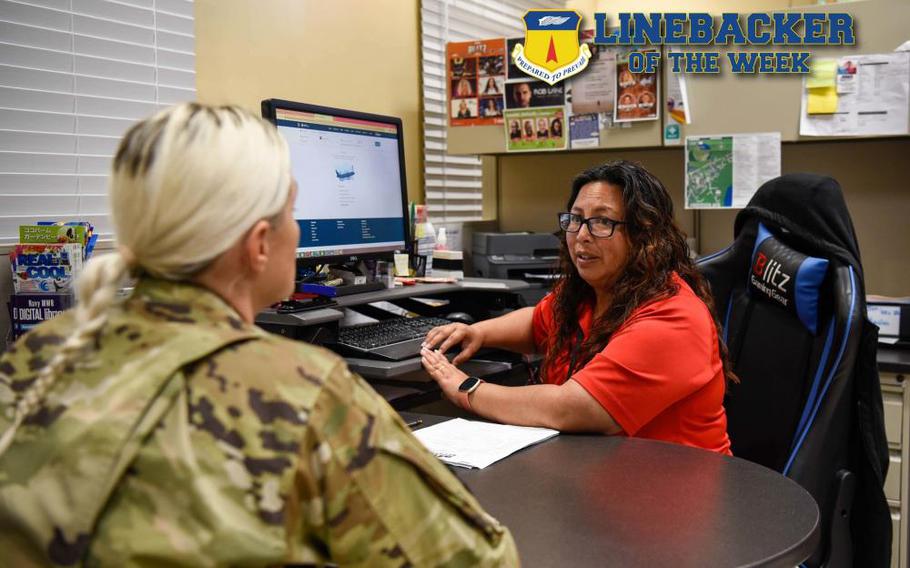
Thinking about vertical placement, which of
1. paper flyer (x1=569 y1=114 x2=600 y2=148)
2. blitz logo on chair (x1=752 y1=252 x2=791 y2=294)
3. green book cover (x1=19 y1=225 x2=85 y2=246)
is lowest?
blitz logo on chair (x1=752 y1=252 x2=791 y2=294)

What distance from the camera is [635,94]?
114 inches

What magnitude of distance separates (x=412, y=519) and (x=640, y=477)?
Result: 0.64 m

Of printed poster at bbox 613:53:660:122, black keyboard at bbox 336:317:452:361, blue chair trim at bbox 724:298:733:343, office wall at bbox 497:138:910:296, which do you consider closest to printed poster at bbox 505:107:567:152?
printed poster at bbox 613:53:660:122

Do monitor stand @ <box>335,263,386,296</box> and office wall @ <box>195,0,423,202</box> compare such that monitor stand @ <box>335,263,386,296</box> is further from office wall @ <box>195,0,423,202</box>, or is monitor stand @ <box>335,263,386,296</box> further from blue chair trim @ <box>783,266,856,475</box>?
blue chair trim @ <box>783,266,856,475</box>

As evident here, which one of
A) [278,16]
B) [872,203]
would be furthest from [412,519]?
[872,203]

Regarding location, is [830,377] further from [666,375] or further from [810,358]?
[666,375]

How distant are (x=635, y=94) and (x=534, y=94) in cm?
37

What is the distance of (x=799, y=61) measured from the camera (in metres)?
2.73

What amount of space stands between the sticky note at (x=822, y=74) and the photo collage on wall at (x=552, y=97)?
490 mm

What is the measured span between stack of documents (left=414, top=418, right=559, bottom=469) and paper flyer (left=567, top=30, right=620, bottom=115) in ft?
5.54

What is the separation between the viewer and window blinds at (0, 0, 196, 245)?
1.87 meters

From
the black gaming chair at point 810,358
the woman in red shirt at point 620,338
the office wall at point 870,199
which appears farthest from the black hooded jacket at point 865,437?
the office wall at point 870,199

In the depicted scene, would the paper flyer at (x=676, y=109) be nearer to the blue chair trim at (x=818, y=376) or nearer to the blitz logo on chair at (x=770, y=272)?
the blitz logo on chair at (x=770, y=272)

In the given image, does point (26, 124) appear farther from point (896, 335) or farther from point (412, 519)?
point (896, 335)
